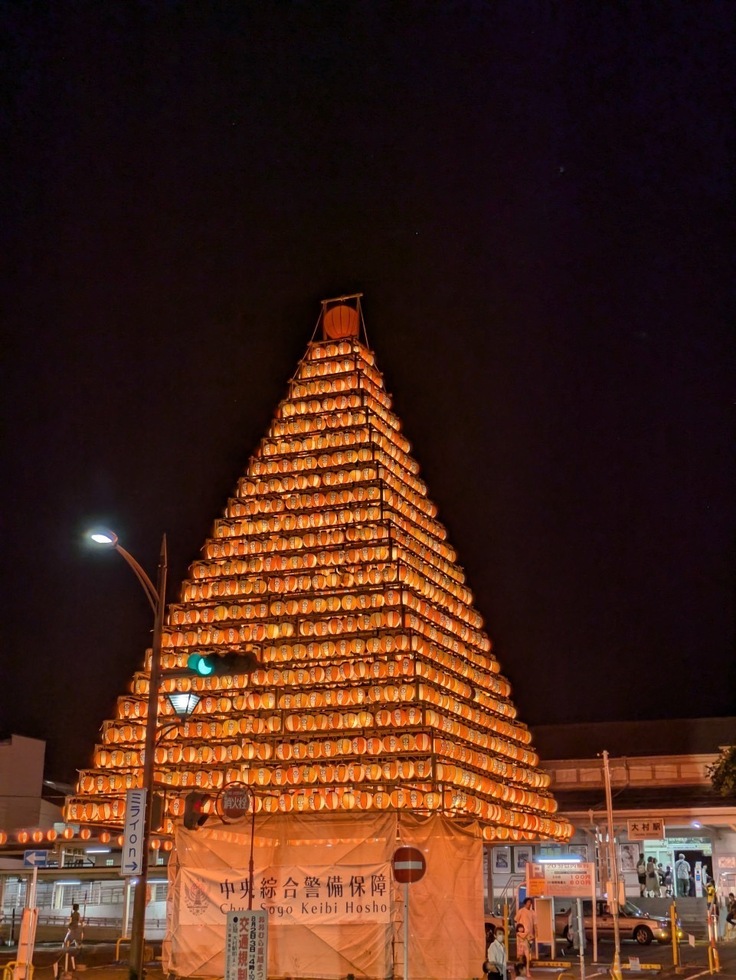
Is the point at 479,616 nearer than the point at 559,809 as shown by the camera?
Yes

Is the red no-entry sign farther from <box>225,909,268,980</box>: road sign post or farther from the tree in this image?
the tree

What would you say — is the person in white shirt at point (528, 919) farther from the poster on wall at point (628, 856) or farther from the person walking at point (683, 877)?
the person walking at point (683, 877)

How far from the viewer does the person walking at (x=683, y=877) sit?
47.8 meters

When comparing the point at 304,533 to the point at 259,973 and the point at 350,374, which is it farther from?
the point at 259,973

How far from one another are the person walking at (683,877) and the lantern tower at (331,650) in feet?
61.0

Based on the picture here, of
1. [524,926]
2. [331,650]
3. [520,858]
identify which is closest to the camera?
→ [524,926]

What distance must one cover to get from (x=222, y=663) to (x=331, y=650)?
10.5m

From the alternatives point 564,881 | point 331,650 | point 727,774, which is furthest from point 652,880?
point 331,650

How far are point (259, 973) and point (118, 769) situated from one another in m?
14.4

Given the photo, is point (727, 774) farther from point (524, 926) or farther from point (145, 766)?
point (145, 766)

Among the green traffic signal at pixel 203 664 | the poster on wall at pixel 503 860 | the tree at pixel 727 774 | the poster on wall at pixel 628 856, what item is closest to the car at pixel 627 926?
the tree at pixel 727 774

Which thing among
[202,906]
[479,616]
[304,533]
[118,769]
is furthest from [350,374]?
[202,906]

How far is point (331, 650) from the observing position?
26906 millimetres

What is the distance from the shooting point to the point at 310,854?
23.1 metres
